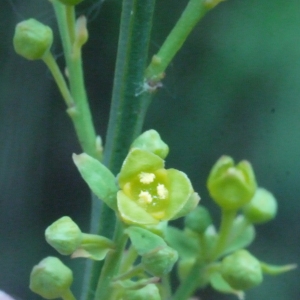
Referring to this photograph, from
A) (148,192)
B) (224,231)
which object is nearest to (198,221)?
Result: (224,231)

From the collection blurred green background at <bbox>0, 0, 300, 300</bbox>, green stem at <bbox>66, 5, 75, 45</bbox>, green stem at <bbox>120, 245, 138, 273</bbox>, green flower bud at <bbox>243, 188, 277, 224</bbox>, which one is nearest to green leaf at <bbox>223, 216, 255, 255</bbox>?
green flower bud at <bbox>243, 188, 277, 224</bbox>

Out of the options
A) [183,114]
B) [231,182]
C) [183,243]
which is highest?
[231,182]

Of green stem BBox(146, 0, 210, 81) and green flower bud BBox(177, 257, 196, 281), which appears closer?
green stem BBox(146, 0, 210, 81)

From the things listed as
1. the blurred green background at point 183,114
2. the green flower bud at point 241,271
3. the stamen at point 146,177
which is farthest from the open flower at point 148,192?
the blurred green background at point 183,114

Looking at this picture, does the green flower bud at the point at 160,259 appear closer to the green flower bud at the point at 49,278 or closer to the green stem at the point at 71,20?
the green flower bud at the point at 49,278

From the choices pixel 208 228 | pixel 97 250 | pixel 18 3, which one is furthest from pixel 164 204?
pixel 18 3

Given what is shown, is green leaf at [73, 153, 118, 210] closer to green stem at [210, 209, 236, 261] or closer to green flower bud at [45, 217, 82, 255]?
green flower bud at [45, 217, 82, 255]

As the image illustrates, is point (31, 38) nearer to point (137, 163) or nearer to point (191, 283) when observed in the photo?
point (137, 163)
